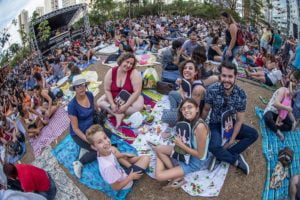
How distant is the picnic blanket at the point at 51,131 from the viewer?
237 inches

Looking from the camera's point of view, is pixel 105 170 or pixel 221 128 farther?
pixel 221 128

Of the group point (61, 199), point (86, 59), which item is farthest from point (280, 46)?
point (61, 199)

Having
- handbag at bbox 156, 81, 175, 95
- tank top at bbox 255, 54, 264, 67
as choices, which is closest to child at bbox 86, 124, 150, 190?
handbag at bbox 156, 81, 175, 95

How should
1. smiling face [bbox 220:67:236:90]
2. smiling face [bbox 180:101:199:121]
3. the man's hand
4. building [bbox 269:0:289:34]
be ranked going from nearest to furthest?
smiling face [bbox 180:101:199:121], smiling face [bbox 220:67:236:90], the man's hand, building [bbox 269:0:289:34]

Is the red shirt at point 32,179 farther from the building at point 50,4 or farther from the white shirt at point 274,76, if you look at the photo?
the building at point 50,4

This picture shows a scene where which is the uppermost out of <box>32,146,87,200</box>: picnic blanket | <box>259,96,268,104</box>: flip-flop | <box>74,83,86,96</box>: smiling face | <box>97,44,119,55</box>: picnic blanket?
<box>74,83,86,96</box>: smiling face

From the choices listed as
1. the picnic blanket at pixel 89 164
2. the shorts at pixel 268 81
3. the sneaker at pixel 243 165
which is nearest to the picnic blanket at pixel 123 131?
the picnic blanket at pixel 89 164

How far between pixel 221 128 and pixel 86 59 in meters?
7.25

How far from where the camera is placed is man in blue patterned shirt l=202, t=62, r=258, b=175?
4.22 metres

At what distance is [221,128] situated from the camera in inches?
176

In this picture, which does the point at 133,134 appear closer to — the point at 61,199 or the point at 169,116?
the point at 169,116

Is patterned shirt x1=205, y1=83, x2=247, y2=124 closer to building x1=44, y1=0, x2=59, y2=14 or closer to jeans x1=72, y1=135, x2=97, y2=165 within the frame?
jeans x1=72, y1=135, x2=97, y2=165

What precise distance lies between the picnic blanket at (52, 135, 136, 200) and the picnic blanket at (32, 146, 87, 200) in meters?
0.11

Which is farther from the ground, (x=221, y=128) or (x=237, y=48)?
(x=237, y=48)
